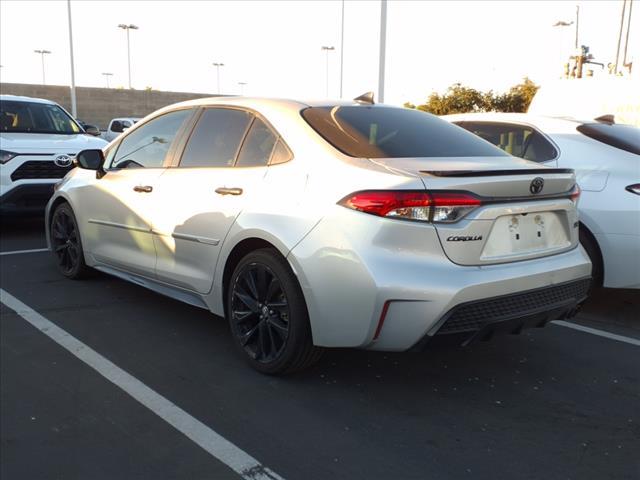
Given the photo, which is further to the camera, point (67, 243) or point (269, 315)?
point (67, 243)

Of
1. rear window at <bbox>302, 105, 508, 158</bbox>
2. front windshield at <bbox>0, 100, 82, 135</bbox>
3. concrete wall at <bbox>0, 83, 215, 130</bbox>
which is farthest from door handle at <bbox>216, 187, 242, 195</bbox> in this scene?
concrete wall at <bbox>0, 83, 215, 130</bbox>

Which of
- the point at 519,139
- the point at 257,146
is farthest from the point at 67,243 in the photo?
the point at 519,139

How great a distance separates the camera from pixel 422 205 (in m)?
3.03

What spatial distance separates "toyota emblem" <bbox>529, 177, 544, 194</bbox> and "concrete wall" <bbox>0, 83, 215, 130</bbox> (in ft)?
140

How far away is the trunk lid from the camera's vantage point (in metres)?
3.07

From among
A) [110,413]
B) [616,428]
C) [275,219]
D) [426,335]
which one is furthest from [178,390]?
[616,428]

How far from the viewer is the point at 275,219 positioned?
345cm

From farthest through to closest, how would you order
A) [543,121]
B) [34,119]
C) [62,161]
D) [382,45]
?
[382,45], [34,119], [62,161], [543,121]

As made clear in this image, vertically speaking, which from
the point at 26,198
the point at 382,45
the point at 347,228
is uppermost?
the point at 382,45

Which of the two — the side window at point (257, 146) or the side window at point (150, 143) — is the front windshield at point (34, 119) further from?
the side window at point (257, 146)

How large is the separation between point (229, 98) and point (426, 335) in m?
2.21

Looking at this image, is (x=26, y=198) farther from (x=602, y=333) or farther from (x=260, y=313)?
(x=602, y=333)

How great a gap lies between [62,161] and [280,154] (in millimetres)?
5040

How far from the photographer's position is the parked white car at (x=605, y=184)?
4598 mm
